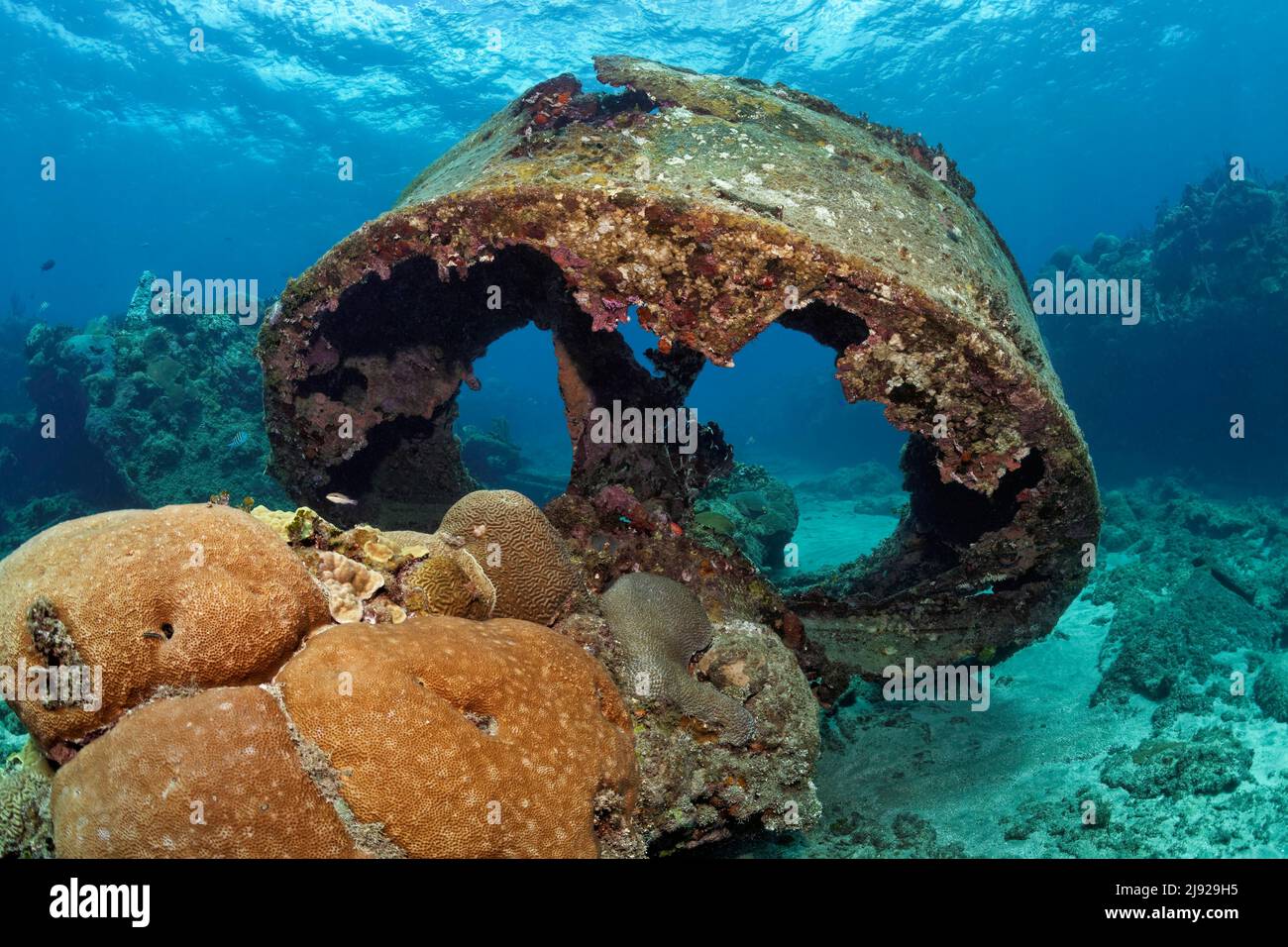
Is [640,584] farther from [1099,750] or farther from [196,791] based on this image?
[1099,750]

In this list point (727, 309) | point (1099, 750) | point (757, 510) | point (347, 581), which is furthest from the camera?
point (757, 510)

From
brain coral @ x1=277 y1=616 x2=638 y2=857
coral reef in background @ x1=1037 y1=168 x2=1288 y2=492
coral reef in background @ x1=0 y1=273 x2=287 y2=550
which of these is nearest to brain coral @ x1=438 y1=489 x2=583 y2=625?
brain coral @ x1=277 y1=616 x2=638 y2=857

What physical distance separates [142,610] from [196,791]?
2.67 feet

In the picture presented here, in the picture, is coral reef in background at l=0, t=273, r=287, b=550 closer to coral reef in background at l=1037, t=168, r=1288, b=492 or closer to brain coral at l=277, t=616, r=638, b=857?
brain coral at l=277, t=616, r=638, b=857

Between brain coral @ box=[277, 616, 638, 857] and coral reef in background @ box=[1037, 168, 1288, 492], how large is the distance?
904 inches

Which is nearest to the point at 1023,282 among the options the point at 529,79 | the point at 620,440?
the point at 620,440

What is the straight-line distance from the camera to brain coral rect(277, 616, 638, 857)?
252 centimetres

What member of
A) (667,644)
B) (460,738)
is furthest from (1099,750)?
(460,738)

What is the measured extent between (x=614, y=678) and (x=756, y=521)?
9311mm

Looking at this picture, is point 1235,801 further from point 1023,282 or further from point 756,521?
point 756,521

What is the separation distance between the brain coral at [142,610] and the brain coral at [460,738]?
235mm

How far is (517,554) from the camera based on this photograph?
397cm

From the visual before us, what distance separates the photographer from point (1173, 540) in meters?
13.0
